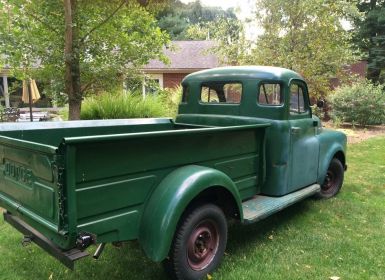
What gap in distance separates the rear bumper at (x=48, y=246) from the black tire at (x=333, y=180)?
4299 millimetres

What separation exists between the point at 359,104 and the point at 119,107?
10.1 m

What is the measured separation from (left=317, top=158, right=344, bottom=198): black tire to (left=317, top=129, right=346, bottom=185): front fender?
208 millimetres

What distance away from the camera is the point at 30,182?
9.62 ft

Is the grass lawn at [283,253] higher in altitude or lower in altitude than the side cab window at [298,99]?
lower

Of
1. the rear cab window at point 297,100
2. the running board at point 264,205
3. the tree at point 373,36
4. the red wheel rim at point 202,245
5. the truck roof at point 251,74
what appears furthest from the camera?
the tree at point 373,36

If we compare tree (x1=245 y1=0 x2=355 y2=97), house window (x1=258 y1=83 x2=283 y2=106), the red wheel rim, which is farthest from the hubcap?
tree (x1=245 y1=0 x2=355 y2=97)

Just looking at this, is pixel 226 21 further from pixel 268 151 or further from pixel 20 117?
pixel 268 151

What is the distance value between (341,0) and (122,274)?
10.9 m

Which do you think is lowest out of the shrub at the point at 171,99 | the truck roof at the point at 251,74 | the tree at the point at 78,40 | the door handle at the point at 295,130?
the door handle at the point at 295,130

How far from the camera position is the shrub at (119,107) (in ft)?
31.1

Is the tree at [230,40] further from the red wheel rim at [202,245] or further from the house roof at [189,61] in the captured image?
Result: the red wheel rim at [202,245]

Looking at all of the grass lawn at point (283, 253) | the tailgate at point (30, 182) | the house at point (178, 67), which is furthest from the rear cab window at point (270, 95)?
the house at point (178, 67)

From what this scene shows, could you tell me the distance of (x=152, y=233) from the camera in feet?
9.89

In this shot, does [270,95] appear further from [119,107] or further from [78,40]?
[119,107]
